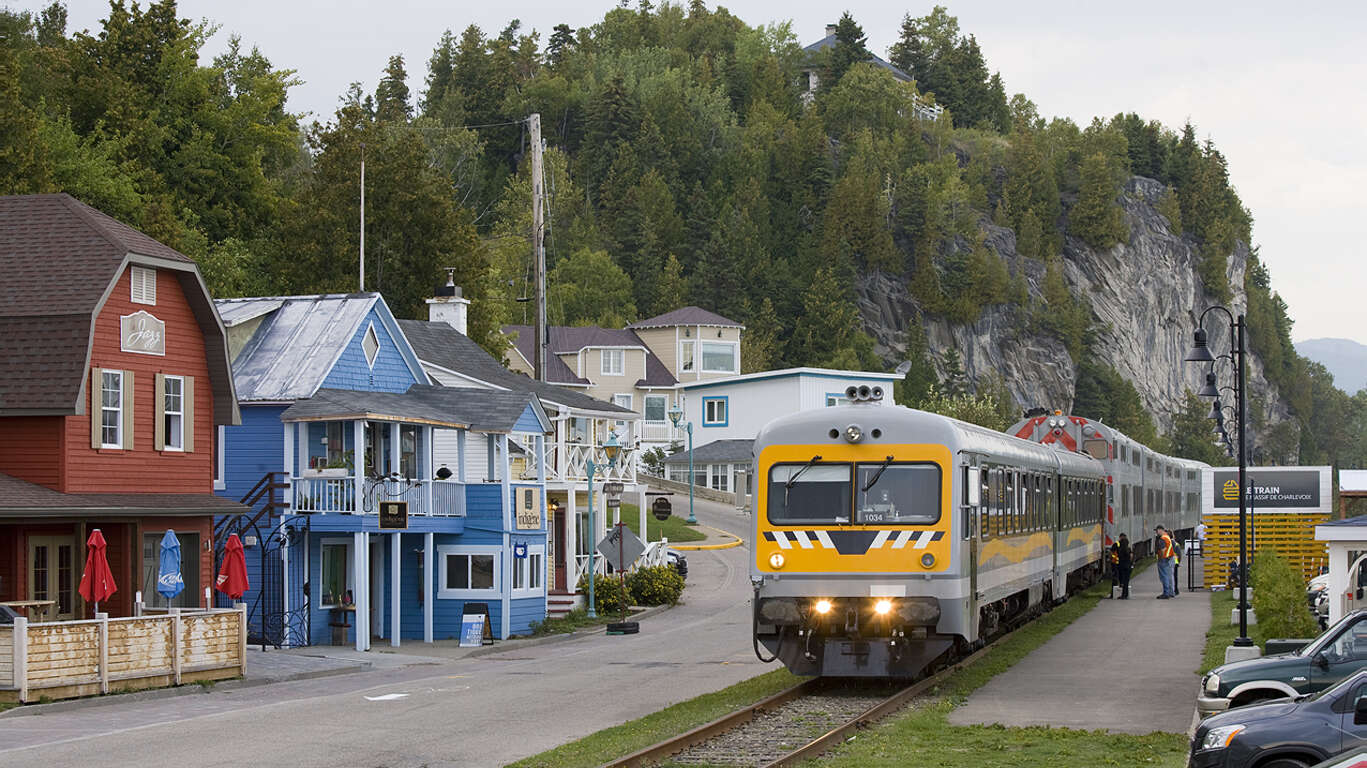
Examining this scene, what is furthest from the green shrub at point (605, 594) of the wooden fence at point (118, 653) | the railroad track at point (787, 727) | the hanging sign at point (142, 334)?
the railroad track at point (787, 727)

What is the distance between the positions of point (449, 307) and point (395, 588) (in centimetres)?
1937

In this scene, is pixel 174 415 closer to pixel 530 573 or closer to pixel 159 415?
pixel 159 415

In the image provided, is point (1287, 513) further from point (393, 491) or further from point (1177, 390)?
point (1177, 390)

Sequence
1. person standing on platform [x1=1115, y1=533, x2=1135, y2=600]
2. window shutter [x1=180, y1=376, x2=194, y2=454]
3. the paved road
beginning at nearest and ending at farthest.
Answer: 1. the paved road
2. window shutter [x1=180, y1=376, x2=194, y2=454]
3. person standing on platform [x1=1115, y1=533, x2=1135, y2=600]

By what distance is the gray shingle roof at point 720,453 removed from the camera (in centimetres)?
8369

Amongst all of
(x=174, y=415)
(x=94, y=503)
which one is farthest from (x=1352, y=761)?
(x=174, y=415)

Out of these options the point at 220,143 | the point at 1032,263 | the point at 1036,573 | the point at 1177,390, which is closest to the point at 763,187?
the point at 1032,263

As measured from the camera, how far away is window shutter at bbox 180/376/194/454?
98.5 feet

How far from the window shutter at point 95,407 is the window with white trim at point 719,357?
72.5 m

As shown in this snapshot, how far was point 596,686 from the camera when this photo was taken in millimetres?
25141

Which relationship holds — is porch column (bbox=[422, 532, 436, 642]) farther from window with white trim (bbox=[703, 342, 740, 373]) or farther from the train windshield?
window with white trim (bbox=[703, 342, 740, 373])

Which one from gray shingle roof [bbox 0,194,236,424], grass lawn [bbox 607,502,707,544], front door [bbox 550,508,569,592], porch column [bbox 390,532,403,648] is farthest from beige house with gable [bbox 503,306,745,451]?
gray shingle roof [bbox 0,194,236,424]

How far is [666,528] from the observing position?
63.2 meters

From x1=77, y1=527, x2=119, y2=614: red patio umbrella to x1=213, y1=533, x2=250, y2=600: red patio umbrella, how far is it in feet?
8.63
